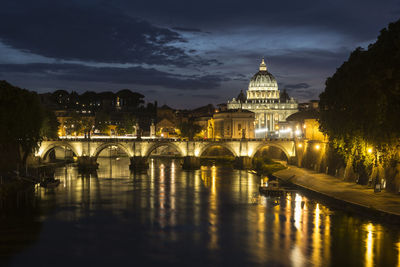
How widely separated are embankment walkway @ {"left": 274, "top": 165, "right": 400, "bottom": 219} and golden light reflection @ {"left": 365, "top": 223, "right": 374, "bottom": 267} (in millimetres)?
2387

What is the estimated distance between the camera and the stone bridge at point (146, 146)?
258 feet

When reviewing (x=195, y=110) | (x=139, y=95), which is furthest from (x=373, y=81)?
(x=195, y=110)

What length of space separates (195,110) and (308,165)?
4332 inches

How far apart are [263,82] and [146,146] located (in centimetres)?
9504

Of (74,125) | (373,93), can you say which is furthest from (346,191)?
(74,125)

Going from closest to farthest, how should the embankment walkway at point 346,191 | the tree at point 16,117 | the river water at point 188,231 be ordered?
the river water at point 188,231, the embankment walkway at point 346,191, the tree at point 16,117

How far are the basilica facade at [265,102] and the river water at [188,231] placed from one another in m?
105

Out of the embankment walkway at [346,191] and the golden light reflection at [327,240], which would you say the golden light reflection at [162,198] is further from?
the embankment walkway at [346,191]

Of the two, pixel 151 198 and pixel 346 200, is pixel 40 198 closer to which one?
pixel 151 198

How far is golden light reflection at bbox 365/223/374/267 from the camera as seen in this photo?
27641 millimetres

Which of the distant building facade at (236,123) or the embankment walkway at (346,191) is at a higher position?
the distant building facade at (236,123)

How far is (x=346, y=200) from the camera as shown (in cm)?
4234

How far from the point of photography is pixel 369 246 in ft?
99.7

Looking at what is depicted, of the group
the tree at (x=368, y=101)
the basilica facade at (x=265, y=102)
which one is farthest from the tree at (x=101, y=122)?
the tree at (x=368, y=101)
